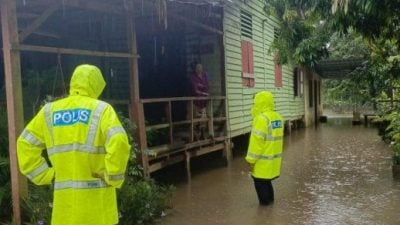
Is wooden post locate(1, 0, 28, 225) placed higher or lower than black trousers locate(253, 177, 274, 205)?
higher

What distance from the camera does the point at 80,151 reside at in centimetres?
354

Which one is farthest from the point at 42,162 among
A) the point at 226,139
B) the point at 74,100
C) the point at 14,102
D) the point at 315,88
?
the point at 315,88

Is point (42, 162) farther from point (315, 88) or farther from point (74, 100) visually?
point (315, 88)

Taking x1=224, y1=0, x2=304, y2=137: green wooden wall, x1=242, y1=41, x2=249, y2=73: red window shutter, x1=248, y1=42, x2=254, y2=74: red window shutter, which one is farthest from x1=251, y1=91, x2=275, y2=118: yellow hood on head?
x1=248, y1=42, x2=254, y2=74: red window shutter

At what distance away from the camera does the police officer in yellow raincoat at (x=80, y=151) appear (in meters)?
3.52

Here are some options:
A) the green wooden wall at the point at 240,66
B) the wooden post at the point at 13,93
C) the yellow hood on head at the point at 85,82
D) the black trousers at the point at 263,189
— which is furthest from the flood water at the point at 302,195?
the yellow hood on head at the point at 85,82

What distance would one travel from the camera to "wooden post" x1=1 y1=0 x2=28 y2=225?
5.69 m

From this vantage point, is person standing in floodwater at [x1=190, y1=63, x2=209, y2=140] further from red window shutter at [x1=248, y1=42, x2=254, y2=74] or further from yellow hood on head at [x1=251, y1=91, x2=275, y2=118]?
red window shutter at [x1=248, y1=42, x2=254, y2=74]

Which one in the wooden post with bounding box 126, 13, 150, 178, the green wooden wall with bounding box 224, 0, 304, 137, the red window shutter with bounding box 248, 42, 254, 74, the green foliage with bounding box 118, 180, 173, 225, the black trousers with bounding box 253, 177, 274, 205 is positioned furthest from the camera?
the red window shutter with bounding box 248, 42, 254, 74

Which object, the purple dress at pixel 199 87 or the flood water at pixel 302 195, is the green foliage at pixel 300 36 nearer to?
the purple dress at pixel 199 87

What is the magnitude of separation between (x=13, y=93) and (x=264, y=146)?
139 inches

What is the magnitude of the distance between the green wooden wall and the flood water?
54.5 inches

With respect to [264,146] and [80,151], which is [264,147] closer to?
[264,146]

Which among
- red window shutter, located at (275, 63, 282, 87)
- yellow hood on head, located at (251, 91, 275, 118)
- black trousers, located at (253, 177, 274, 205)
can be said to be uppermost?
red window shutter, located at (275, 63, 282, 87)
